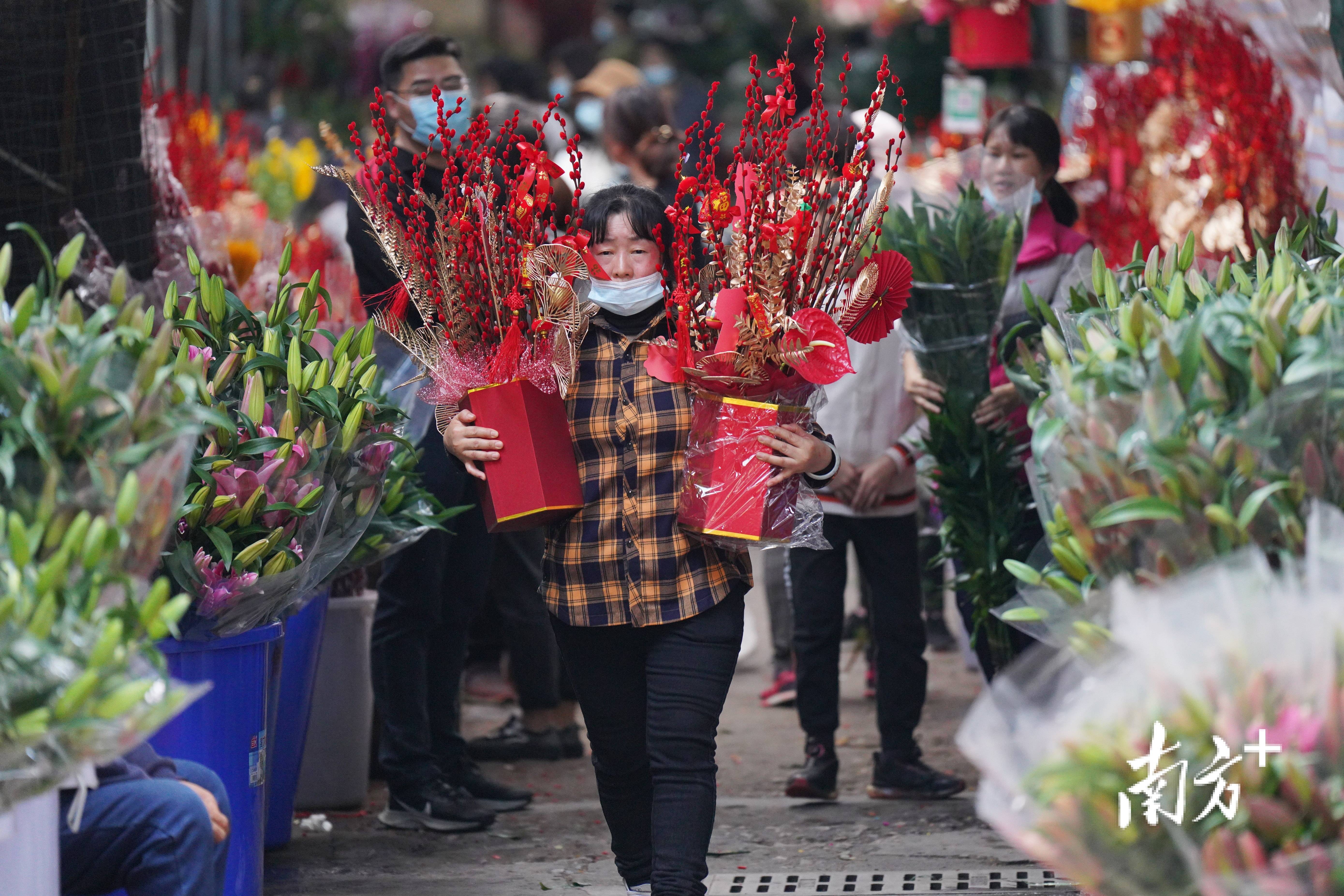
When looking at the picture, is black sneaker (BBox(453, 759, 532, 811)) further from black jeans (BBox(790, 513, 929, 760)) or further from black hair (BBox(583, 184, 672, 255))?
black hair (BBox(583, 184, 672, 255))

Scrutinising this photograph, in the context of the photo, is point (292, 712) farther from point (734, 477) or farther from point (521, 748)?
point (734, 477)

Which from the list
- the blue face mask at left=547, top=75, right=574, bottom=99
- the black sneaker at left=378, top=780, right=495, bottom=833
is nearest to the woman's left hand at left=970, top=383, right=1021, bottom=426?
the black sneaker at left=378, top=780, right=495, bottom=833

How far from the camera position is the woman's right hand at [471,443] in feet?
9.53

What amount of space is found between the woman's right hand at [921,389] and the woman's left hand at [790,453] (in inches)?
42.6

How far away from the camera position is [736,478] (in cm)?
288

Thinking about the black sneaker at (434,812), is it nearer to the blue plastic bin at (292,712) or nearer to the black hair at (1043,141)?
the blue plastic bin at (292,712)

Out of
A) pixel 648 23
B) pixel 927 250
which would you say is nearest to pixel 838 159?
pixel 927 250

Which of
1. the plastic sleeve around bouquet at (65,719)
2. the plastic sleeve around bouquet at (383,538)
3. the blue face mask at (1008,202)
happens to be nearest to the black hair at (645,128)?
the blue face mask at (1008,202)

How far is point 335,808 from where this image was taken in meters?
4.11

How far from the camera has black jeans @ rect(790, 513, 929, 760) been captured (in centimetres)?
406

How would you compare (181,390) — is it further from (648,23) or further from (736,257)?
(648,23)

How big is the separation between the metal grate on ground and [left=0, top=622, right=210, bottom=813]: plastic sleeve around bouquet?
177 centimetres

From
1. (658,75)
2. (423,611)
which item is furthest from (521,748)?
(658,75)

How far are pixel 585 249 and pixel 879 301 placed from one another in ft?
1.90
